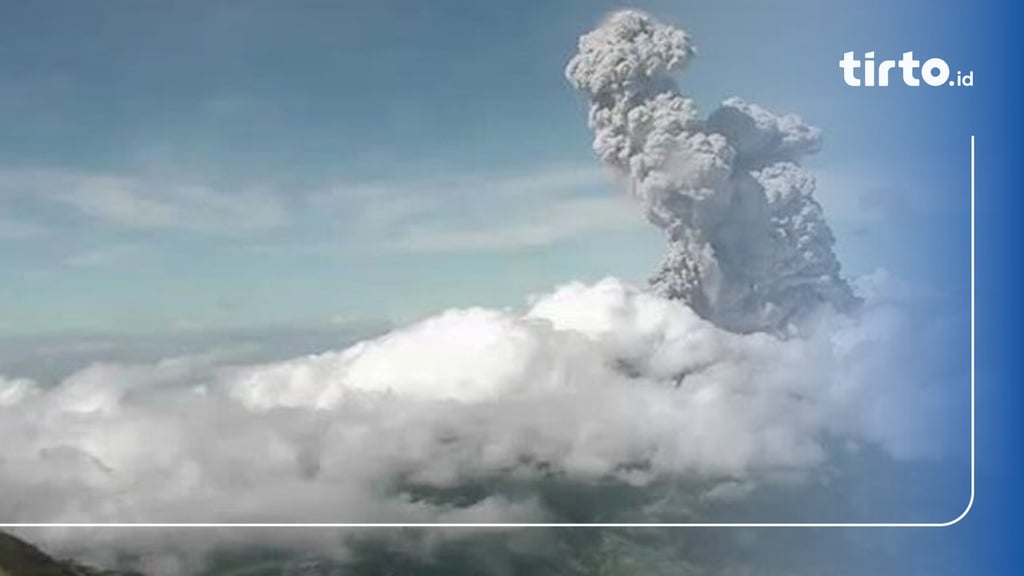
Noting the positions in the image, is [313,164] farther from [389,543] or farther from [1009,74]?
[1009,74]

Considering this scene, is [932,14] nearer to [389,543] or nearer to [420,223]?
[420,223]

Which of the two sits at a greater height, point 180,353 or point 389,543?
point 180,353

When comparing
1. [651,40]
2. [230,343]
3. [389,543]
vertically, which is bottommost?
[389,543]

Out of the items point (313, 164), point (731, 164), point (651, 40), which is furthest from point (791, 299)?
point (313, 164)

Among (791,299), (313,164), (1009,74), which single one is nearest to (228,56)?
(313,164)

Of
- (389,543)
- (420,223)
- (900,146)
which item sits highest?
(900,146)

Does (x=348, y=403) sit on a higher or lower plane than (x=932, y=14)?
lower
